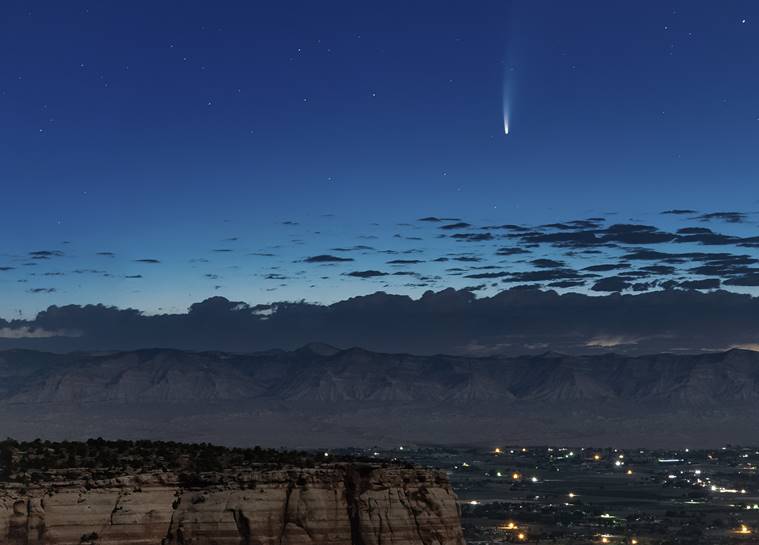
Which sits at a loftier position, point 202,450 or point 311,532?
point 202,450

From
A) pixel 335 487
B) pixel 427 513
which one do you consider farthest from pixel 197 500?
pixel 427 513

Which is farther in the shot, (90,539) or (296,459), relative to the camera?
(296,459)

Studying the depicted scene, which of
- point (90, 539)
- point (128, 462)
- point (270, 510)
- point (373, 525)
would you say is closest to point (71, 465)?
point (128, 462)

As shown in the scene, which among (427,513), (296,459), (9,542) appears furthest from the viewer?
(296,459)

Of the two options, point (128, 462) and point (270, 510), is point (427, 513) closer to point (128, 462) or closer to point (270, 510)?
point (270, 510)

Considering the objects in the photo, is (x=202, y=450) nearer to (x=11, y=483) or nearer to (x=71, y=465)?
(x=71, y=465)

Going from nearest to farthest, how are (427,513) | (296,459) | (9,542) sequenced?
(9,542) < (427,513) < (296,459)
